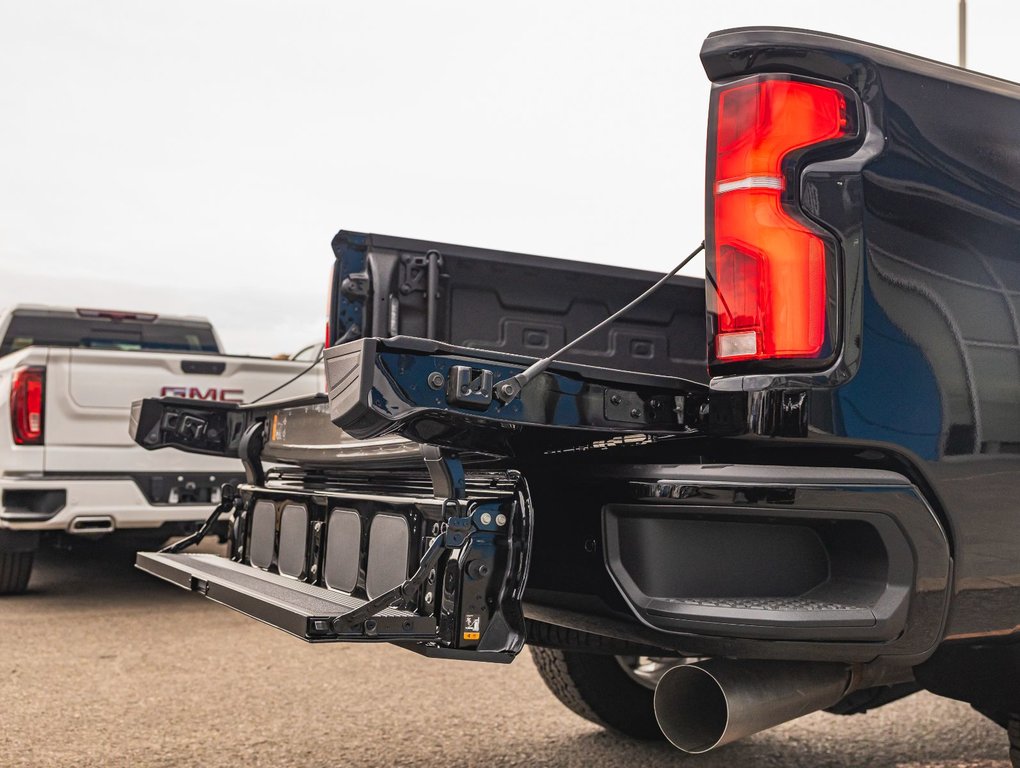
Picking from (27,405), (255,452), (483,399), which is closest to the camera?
(483,399)

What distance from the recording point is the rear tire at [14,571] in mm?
6223

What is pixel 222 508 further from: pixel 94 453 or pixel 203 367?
pixel 203 367

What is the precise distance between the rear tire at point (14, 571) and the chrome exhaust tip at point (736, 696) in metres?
5.24

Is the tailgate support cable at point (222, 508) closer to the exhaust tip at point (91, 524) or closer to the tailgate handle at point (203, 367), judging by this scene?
the exhaust tip at point (91, 524)

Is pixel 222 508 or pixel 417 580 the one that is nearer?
pixel 417 580

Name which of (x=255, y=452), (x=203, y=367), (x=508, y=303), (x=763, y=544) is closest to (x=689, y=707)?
(x=763, y=544)

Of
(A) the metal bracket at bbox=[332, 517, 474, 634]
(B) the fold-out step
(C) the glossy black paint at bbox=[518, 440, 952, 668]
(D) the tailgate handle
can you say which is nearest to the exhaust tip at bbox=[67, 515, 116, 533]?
(D) the tailgate handle

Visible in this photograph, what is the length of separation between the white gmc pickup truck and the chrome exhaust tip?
162 inches

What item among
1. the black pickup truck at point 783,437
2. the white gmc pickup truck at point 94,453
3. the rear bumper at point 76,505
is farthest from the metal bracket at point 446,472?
the rear bumper at point 76,505

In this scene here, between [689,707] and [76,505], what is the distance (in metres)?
4.79

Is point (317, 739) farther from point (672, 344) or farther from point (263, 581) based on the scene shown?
point (672, 344)

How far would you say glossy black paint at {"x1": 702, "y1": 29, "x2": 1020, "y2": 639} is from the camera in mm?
1904

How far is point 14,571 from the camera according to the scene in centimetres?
627

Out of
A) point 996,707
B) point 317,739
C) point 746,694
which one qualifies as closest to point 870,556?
point 746,694
